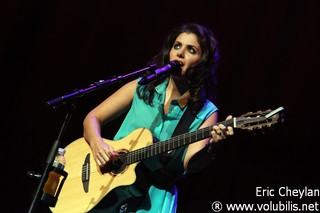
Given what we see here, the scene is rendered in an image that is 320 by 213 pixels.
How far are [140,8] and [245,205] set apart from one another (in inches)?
81.8

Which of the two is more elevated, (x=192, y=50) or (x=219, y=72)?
(x=219, y=72)

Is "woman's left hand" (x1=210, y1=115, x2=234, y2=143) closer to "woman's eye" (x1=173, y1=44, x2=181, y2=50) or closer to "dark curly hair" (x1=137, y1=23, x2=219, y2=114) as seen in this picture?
"dark curly hair" (x1=137, y1=23, x2=219, y2=114)

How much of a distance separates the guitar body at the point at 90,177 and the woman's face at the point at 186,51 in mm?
477

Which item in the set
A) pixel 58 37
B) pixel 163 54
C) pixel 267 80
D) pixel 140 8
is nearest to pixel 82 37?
pixel 58 37

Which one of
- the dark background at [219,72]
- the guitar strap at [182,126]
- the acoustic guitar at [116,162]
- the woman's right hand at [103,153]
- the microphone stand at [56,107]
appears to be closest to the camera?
the microphone stand at [56,107]

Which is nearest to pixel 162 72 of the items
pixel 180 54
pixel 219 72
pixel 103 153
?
pixel 180 54

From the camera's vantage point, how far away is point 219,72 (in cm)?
381

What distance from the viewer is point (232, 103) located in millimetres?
3768

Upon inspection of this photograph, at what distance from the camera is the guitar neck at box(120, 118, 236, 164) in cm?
237

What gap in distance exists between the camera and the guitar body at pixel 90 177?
8.30ft

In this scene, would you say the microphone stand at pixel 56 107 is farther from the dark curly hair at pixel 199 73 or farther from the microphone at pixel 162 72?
the dark curly hair at pixel 199 73

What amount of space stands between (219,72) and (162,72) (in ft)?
5.18

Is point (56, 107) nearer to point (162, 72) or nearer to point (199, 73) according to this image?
point (162, 72)

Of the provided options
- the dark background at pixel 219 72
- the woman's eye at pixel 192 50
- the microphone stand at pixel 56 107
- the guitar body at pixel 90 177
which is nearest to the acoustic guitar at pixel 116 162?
the guitar body at pixel 90 177
